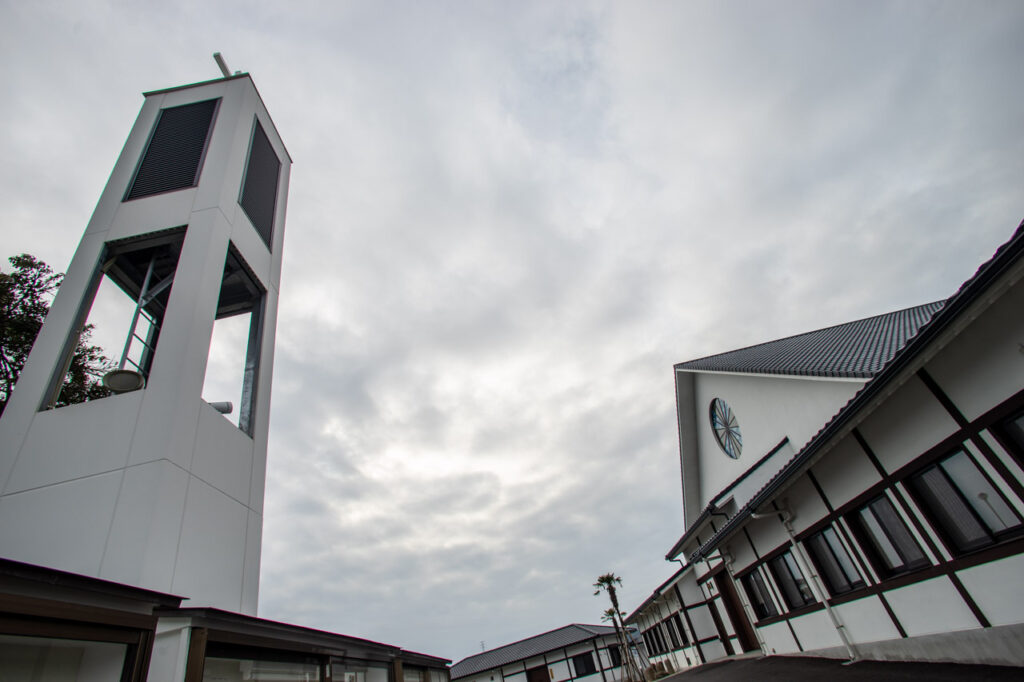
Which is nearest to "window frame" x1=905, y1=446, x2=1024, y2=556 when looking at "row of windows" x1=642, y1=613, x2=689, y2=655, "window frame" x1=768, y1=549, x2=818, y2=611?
"window frame" x1=768, y1=549, x2=818, y2=611

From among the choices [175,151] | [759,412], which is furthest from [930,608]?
[175,151]

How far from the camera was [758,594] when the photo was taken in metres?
11.9

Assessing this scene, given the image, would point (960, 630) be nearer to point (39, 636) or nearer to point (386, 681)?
point (39, 636)

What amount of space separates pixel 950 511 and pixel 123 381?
37.8 feet

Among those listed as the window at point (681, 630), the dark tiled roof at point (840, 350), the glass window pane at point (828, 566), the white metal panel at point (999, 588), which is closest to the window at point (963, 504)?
the white metal panel at point (999, 588)

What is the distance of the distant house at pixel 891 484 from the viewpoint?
4.86 metres

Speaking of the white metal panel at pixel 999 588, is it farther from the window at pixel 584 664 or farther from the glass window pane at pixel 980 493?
the window at pixel 584 664

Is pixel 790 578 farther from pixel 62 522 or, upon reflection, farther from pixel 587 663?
pixel 587 663

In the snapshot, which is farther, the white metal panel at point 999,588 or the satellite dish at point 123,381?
the satellite dish at point 123,381

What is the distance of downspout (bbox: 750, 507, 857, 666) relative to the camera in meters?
7.87

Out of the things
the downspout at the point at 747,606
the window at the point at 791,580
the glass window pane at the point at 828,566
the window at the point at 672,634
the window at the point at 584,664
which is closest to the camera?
the glass window pane at the point at 828,566

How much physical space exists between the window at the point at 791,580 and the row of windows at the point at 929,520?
0.03 metres

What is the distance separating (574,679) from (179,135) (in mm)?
36925

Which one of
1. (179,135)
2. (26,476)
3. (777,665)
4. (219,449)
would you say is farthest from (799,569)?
(179,135)
